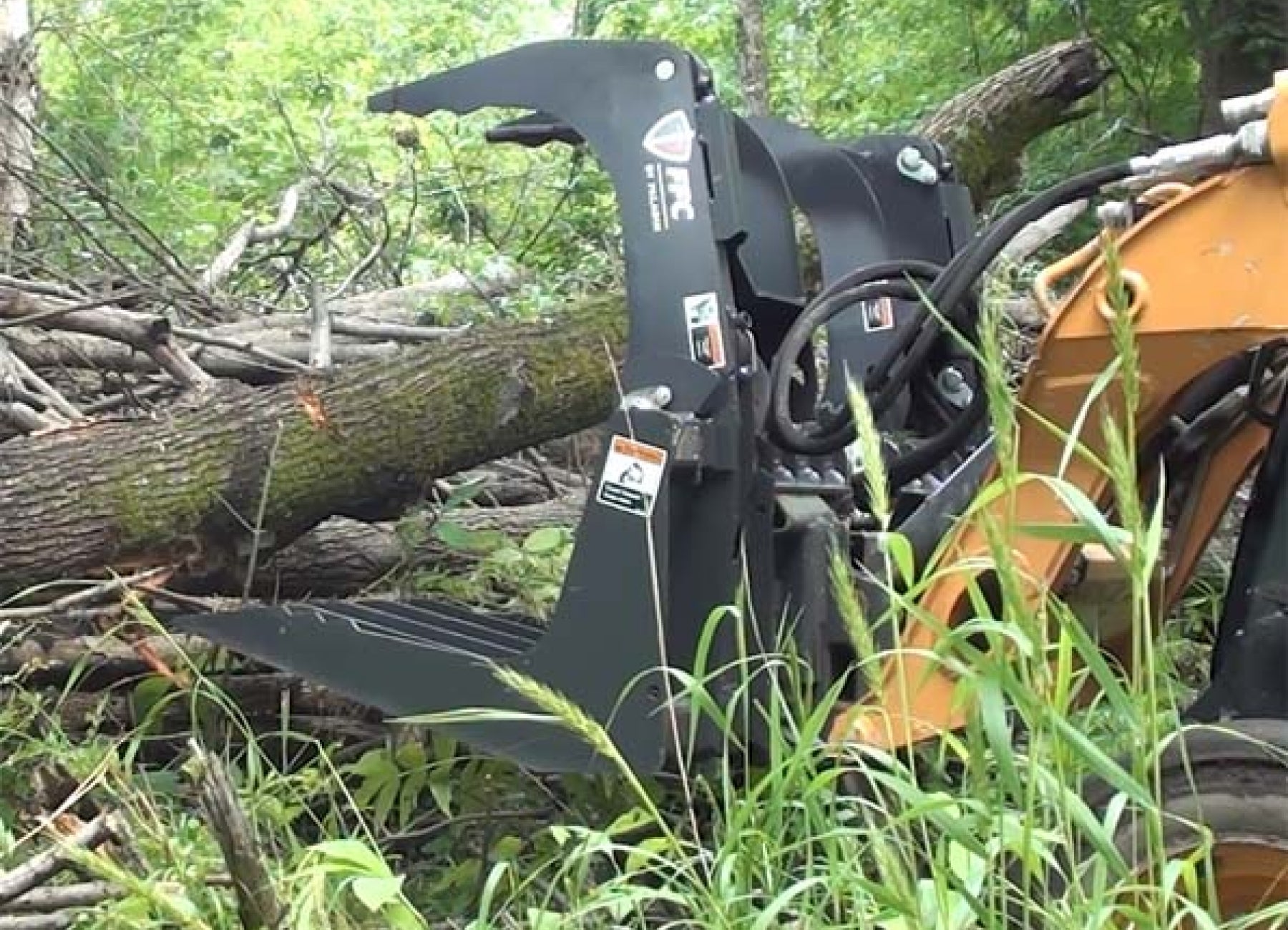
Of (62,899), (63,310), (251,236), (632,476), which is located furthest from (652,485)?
(251,236)

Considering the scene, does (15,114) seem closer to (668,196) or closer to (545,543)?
(545,543)

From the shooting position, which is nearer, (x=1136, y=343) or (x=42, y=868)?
(x=1136, y=343)

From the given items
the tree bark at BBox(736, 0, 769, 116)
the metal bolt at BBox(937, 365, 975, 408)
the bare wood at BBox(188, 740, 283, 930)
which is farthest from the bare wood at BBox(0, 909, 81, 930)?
the tree bark at BBox(736, 0, 769, 116)

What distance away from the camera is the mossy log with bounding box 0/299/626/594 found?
376 centimetres

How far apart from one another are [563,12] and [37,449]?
14640 mm

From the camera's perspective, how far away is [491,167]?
7.84 meters

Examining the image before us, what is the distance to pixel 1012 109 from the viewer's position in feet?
17.1

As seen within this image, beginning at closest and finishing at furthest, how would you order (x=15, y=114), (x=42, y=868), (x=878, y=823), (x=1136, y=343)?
1. (x=878, y=823)
2. (x=1136, y=343)
3. (x=42, y=868)
4. (x=15, y=114)

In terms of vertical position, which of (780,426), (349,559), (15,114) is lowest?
(349,559)

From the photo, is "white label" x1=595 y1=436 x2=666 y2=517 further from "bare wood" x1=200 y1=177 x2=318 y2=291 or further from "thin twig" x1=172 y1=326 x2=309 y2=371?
"bare wood" x1=200 y1=177 x2=318 y2=291

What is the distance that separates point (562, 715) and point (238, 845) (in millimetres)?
629

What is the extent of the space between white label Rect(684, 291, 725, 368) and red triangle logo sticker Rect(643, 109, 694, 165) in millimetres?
245

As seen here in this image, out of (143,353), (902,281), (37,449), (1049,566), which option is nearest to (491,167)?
(143,353)

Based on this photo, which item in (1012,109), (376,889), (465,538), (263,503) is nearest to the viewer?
(376,889)
